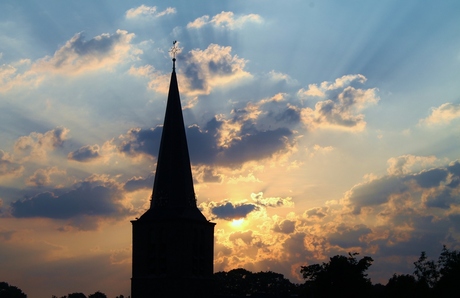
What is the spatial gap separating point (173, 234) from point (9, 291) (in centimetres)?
11211

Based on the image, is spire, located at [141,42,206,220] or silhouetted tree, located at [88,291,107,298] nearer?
spire, located at [141,42,206,220]

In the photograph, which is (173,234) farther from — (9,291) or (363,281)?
(9,291)

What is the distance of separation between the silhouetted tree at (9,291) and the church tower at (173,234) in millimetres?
106014

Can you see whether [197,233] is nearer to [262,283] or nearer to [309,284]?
[309,284]

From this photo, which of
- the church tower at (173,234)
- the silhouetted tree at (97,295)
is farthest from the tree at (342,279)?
the silhouetted tree at (97,295)

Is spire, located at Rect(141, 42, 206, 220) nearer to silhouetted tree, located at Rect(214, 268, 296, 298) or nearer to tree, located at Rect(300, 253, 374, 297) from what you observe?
tree, located at Rect(300, 253, 374, 297)

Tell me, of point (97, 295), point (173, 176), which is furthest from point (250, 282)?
point (173, 176)

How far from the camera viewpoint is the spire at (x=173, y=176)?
2320 inches

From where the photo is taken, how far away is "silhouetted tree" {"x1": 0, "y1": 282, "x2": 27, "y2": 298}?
153113mm

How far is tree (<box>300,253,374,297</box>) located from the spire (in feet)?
71.1

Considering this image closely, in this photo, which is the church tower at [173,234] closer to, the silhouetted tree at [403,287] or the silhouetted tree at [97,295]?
the silhouetted tree at [403,287]

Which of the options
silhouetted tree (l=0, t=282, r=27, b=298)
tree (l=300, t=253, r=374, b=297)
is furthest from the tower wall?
silhouetted tree (l=0, t=282, r=27, b=298)

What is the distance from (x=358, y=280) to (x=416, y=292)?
29.2 feet

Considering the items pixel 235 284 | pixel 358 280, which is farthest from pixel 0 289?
pixel 358 280
